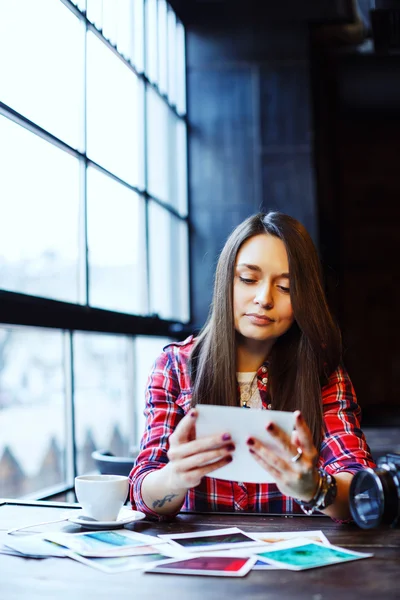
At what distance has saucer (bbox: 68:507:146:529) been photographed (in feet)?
4.59

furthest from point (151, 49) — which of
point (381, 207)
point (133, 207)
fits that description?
point (381, 207)

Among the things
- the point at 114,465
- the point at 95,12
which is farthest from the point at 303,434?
the point at 95,12

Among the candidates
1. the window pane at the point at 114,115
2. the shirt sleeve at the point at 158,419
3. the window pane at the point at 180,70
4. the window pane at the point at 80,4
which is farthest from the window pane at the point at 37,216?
the window pane at the point at 180,70

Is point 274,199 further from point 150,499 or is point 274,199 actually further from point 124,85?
point 150,499

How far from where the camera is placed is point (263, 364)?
1.91 m

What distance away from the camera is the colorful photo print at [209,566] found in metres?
1.13

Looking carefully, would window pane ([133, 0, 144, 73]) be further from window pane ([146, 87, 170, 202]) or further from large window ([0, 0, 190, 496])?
window pane ([146, 87, 170, 202])

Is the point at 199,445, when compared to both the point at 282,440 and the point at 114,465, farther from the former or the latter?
the point at 114,465

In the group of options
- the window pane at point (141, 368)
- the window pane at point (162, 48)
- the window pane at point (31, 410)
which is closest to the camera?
the window pane at point (31, 410)

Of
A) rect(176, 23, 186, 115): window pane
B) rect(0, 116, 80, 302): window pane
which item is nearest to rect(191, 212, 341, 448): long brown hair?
rect(0, 116, 80, 302): window pane

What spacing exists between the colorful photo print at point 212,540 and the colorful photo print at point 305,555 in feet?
0.20

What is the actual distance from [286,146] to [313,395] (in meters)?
Result: 4.10

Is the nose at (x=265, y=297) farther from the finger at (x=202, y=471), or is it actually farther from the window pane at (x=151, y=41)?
the window pane at (x=151, y=41)

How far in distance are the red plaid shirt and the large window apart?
1056 millimetres
